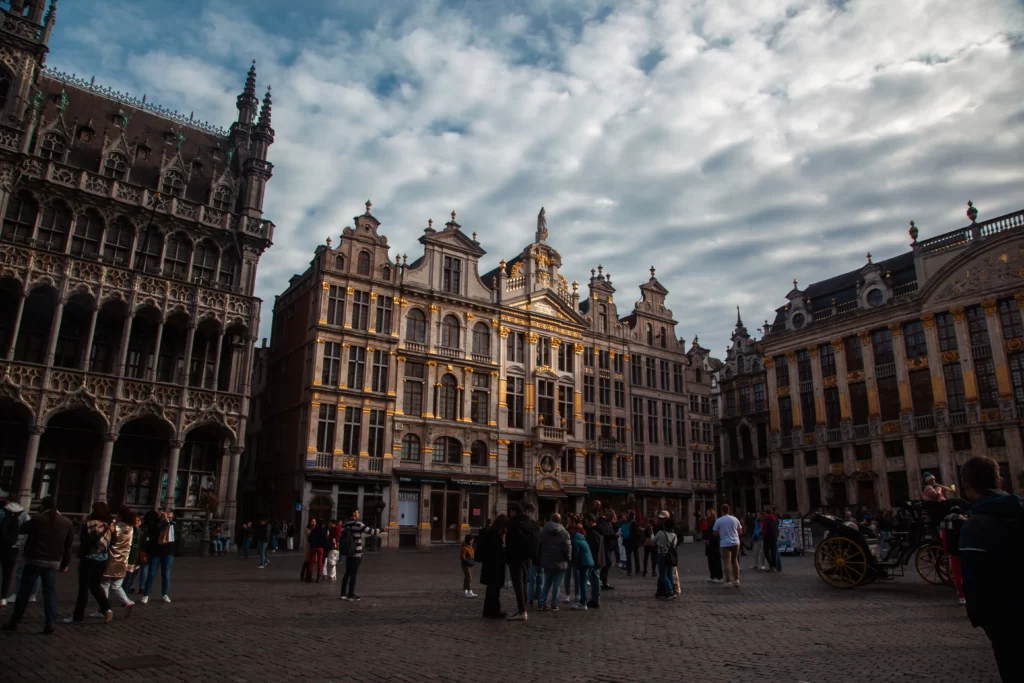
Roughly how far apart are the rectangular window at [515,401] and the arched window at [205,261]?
19588 millimetres

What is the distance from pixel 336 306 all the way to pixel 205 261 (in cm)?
751

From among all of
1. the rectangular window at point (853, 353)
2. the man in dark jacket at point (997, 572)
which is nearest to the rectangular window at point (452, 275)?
the rectangular window at point (853, 353)

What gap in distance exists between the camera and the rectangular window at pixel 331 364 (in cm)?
3872

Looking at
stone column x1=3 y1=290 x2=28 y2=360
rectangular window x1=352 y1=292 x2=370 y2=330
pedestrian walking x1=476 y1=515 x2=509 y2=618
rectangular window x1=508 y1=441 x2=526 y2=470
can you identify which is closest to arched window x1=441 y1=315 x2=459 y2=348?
rectangular window x1=352 y1=292 x2=370 y2=330

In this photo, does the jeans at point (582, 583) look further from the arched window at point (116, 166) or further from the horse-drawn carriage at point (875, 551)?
the arched window at point (116, 166)

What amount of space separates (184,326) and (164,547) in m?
23.1

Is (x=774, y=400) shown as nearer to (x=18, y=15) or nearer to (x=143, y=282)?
(x=143, y=282)

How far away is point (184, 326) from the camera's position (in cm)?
3384

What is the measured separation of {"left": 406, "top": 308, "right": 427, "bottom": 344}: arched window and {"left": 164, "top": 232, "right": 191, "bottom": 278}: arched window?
13029 millimetres

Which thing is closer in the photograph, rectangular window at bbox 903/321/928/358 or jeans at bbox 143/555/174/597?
jeans at bbox 143/555/174/597

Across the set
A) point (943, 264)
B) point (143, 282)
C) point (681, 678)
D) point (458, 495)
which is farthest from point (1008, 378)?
point (143, 282)

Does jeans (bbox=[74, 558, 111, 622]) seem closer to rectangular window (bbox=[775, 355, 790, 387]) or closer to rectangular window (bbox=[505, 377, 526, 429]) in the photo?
rectangular window (bbox=[505, 377, 526, 429])

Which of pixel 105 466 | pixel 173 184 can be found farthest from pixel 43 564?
pixel 173 184

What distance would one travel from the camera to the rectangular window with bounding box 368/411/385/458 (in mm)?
39444
